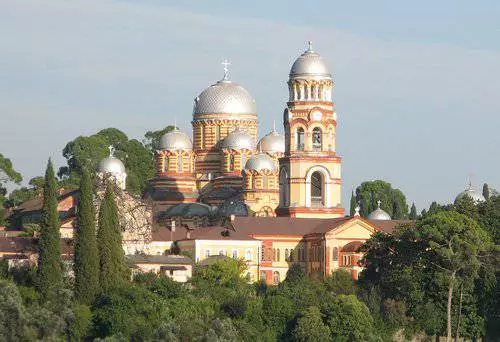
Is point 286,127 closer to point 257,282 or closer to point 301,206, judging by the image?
point 301,206

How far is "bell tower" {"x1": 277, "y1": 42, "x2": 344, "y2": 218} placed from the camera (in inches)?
3888

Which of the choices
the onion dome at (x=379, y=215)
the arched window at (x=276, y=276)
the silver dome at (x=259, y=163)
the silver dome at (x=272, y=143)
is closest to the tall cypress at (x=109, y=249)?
the arched window at (x=276, y=276)

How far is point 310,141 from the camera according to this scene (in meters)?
99.4

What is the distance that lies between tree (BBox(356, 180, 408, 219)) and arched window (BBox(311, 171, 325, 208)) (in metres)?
17.8

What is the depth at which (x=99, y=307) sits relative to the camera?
238 ft

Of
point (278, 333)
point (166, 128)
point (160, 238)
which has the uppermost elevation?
point (166, 128)

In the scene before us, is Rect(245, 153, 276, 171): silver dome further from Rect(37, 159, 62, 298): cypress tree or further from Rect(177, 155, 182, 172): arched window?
Rect(37, 159, 62, 298): cypress tree

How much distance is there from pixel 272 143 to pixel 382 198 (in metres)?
14.6

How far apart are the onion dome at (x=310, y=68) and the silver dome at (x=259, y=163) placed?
592 centimetres

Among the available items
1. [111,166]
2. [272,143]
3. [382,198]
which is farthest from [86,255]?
[382,198]

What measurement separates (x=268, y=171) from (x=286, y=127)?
451 cm

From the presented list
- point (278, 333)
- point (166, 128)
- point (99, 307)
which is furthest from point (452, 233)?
point (166, 128)

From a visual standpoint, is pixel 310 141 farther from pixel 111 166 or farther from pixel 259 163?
pixel 111 166

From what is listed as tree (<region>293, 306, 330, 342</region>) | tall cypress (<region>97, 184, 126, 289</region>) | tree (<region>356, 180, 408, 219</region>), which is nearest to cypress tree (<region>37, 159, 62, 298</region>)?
tall cypress (<region>97, 184, 126, 289</region>)
